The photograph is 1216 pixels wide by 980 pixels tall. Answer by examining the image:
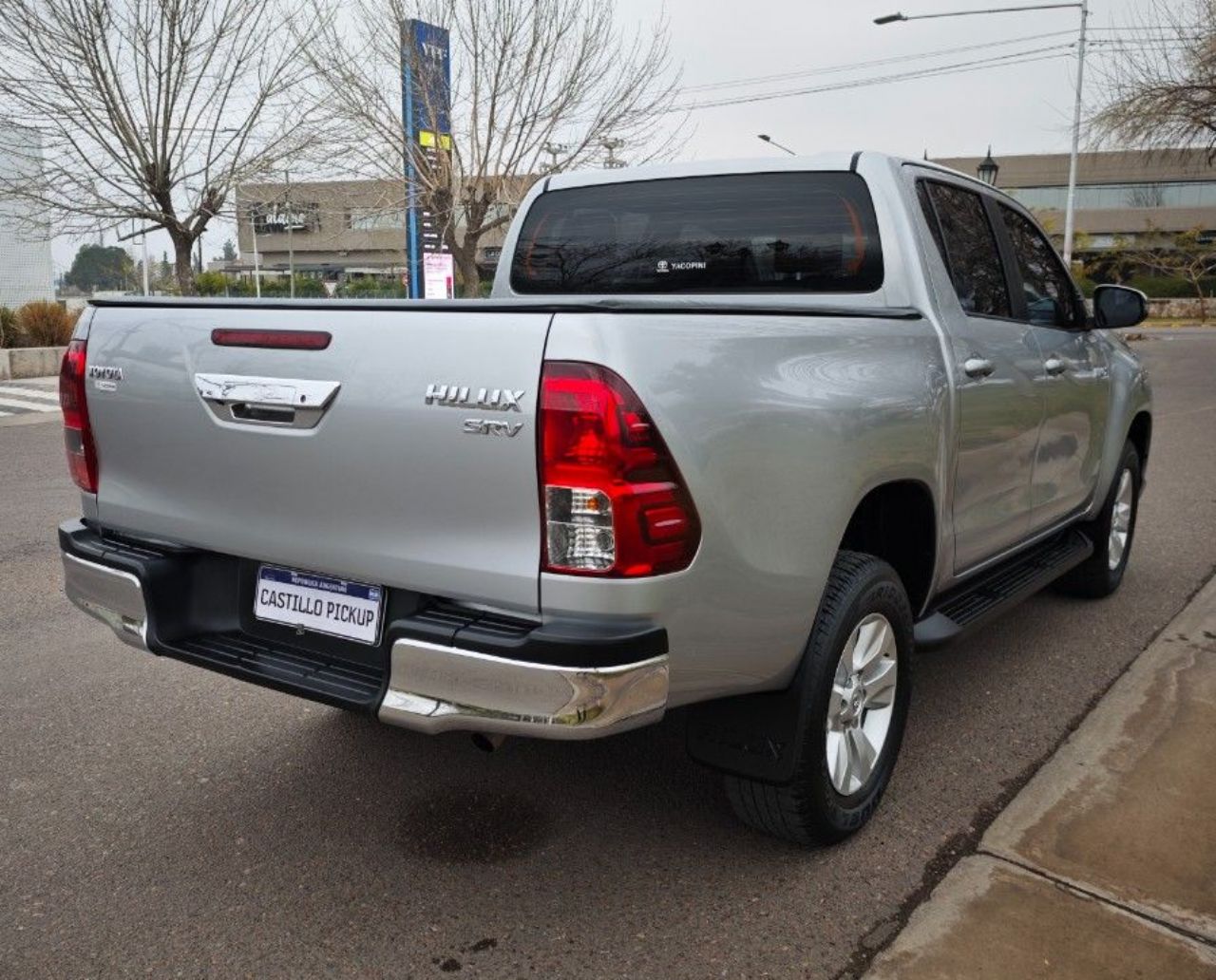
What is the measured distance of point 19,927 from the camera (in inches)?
104

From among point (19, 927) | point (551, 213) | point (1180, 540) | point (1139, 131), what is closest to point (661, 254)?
point (551, 213)

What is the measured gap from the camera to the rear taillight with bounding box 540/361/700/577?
89.5 inches

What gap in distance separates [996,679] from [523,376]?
9.35 ft

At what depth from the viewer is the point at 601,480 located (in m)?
2.29

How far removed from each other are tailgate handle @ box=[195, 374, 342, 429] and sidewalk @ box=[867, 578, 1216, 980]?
1.78 metres

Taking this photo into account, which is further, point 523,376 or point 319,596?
point 319,596

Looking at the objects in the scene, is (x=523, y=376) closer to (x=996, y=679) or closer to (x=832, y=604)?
(x=832, y=604)

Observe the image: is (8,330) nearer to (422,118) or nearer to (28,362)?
(28,362)

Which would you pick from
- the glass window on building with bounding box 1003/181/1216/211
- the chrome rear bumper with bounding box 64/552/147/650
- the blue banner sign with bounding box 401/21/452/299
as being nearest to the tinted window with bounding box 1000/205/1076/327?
the chrome rear bumper with bounding box 64/552/147/650

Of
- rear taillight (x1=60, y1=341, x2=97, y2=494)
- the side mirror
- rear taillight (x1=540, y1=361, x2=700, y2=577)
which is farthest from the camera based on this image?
the side mirror

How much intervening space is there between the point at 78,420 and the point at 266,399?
85 cm

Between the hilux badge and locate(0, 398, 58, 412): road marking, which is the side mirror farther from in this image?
locate(0, 398, 58, 412): road marking

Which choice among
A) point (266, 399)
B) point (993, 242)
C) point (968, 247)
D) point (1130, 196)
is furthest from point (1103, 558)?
point (1130, 196)

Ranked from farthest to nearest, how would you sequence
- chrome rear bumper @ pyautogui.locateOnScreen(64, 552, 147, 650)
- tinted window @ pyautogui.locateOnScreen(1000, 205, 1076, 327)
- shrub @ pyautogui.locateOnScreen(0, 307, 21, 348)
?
shrub @ pyautogui.locateOnScreen(0, 307, 21, 348)
tinted window @ pyautogui.locateOnScreen(1000, 205, 1076, 327)
chrome rear bumper @ pyautogui.locateOnScreen(64, 552, 147, 650)
